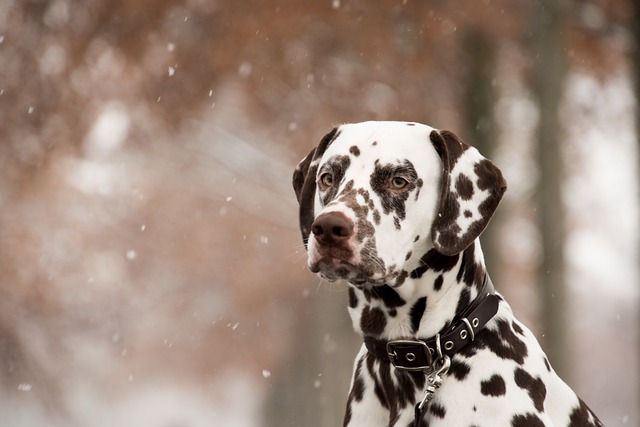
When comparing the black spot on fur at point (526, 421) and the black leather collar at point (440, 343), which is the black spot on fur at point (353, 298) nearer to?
the black leather collar at point (440, 343)

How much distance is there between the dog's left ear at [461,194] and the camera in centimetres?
418

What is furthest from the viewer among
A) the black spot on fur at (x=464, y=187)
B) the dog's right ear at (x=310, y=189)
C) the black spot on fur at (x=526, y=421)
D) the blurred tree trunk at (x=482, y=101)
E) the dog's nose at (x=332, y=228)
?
the blurred tree trunk at (x=482, y=101)

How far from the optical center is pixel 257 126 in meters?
13.7

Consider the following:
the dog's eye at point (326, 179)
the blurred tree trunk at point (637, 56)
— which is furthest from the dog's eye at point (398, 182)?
the blurred tree trunk at point (637, 56)

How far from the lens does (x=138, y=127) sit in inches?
521

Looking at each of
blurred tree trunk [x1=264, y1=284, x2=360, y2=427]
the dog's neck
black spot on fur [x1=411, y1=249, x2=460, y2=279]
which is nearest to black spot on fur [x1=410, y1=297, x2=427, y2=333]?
the dog's neck

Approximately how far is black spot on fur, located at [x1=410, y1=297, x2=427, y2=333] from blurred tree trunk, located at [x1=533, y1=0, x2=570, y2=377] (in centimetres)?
629

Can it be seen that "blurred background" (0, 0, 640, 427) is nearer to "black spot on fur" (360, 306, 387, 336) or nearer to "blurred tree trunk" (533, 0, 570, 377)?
"blurred tree trunk" (533, 0, 570, 377)

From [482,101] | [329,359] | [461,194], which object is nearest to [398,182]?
[461,194]

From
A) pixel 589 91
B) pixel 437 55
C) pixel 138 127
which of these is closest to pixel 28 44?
pixel 138 127

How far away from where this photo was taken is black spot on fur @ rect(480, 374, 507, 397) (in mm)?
4113

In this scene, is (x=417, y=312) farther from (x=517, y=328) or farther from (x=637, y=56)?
(x=637, y=56)

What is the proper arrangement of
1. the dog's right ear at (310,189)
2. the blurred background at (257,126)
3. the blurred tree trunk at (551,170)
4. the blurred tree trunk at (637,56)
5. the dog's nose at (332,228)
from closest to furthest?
the dog's nose at (332,228)
the dog's right ear at (310,189)
the blurred tree trunk at (551,170)
the blurred tree trunk at (637,56)
the blurred background at (257,126)

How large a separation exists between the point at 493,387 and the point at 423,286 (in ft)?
1.69
